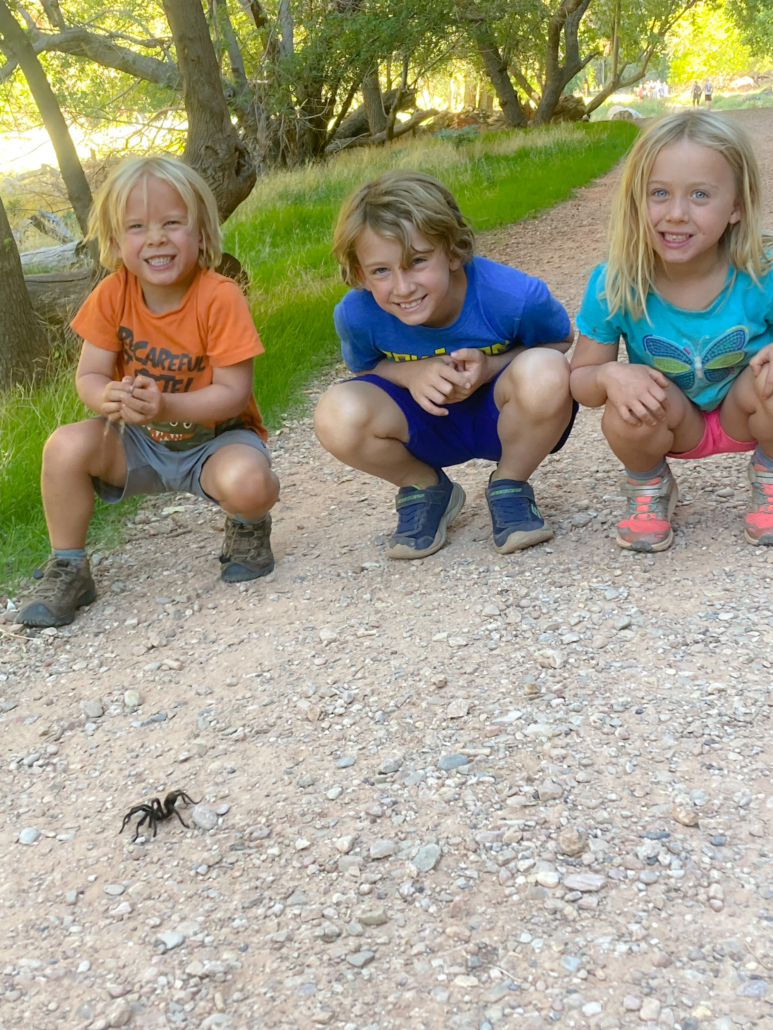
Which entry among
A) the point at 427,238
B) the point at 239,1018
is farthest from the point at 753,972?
the point at 427,238

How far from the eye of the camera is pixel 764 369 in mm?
2770

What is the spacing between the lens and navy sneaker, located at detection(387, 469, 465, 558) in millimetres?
3289

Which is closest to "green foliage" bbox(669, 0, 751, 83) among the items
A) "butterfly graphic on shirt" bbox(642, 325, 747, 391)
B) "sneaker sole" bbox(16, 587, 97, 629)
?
"butterfly graphic on shirt" bbox(642, 325, 747, 391)

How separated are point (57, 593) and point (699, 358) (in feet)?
7.01

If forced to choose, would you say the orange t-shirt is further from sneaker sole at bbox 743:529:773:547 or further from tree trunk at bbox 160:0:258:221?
tree trunk at bbox 160:0:258:221

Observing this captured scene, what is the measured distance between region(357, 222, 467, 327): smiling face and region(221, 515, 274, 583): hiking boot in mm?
858

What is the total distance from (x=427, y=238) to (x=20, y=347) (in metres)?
2.86

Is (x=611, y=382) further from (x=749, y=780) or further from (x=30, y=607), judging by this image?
(x=30, y=607)

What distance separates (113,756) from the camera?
2480mm

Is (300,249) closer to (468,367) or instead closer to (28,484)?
(28,484)

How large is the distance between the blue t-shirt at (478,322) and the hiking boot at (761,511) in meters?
0.76

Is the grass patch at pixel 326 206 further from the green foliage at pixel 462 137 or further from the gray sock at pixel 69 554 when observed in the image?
the gray sock at pixel 69 554

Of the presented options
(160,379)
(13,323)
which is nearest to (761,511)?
(160,379)

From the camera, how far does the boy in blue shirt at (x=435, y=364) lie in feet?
9.62
